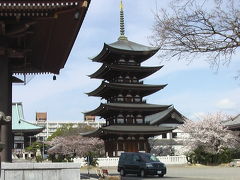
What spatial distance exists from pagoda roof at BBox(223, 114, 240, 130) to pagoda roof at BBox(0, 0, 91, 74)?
34428 mm

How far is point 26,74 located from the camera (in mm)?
22594

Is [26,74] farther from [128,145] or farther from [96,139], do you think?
[96,139]

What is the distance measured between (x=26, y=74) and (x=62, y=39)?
18.2 feet

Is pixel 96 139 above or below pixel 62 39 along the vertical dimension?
below

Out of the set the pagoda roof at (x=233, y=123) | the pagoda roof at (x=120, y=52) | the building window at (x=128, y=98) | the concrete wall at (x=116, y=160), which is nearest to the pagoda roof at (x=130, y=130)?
the concrete wall at (x=116, y=160)

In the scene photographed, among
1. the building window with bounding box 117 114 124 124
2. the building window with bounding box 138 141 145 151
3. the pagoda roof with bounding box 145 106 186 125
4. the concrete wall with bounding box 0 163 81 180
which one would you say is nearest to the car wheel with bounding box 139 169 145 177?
the concrete wall with bounding box 0 163 81 180

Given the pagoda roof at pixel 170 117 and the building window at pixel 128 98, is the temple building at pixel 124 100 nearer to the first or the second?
the building window at pixel 128 98

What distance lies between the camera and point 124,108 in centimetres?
5228

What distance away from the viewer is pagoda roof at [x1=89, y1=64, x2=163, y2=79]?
2100 inches

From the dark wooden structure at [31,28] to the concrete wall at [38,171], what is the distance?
5.97ft

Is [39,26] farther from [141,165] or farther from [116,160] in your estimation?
[116,160]

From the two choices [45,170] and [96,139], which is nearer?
[45,170]

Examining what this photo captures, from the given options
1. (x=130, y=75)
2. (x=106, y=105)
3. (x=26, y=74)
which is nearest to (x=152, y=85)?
(x=130, y=75)

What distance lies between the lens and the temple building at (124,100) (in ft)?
172
